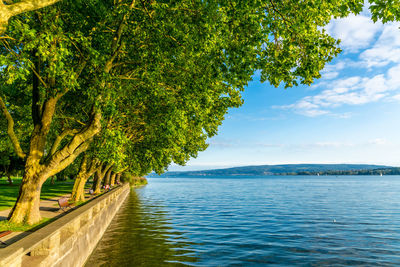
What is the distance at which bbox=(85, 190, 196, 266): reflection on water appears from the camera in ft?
41.2

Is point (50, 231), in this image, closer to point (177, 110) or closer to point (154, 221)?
point (177, 110)

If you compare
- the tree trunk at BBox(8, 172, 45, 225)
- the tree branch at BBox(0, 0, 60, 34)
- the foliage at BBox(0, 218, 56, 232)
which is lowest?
the foliage at BBox(0, 218, 56, 232)

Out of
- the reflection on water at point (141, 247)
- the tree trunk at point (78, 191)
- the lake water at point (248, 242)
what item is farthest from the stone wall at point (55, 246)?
the tree trunk at point (78, 191)

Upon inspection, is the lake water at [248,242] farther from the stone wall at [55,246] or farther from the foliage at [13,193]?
the foliage at [13,193]

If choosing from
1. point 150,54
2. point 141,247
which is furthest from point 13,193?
point 150,54

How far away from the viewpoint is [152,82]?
14.9 m

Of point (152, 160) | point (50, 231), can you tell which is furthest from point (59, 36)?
point (152, 160)

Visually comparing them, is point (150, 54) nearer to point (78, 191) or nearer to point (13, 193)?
point (78, 191)

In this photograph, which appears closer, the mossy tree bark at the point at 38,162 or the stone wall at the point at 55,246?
the stone wall at the point at 55,246

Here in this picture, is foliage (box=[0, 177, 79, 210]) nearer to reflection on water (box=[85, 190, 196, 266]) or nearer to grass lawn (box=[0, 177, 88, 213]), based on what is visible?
grass lawn (box=[0, 177, 88, 213])

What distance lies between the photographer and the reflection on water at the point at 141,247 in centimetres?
1257

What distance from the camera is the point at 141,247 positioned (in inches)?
591

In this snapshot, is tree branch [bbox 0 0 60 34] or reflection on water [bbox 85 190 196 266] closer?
tree branch [bbox 0 0 60 34]

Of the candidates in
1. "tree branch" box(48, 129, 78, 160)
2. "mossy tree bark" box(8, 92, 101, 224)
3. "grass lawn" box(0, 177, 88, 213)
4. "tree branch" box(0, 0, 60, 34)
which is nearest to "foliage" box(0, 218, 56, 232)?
"mossy tree bark" box(8, 92, 101, 224)
